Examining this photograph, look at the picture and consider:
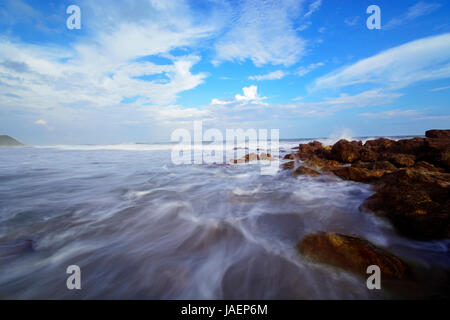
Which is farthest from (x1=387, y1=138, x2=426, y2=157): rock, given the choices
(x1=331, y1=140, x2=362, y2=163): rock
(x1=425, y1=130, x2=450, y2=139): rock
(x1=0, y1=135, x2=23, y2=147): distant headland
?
(x1=0, y1=135, x2=23, y2=147): distant headland

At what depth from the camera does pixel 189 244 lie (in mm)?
2648

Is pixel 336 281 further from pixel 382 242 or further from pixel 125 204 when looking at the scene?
pixel 125 204

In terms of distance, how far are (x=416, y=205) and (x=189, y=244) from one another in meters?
3.36

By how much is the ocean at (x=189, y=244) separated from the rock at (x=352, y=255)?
3.8 inches

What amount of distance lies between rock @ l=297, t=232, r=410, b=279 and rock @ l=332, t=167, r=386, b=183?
3.87 metres

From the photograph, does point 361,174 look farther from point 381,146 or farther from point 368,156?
point 381,146

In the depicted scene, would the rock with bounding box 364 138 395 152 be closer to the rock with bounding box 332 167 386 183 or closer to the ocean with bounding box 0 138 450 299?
the rock with bounding box 332 167 386 183

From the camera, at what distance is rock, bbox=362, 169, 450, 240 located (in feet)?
7.81

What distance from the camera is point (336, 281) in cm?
180

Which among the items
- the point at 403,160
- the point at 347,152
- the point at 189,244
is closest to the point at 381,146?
the point at 347,152

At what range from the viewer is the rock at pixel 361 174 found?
16.7 feet

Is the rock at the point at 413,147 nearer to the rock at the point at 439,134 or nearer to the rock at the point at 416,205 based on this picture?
the rock at the point at 439,134
